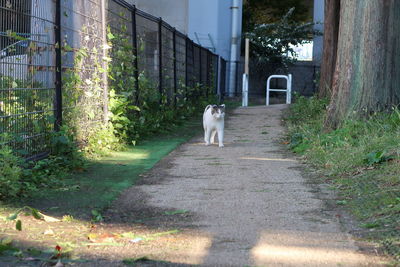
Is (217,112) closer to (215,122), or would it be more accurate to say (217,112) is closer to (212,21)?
(215,122)

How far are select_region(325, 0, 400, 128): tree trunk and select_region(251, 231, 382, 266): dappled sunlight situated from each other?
16.4 ft

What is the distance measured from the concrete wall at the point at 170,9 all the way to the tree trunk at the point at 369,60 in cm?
1766

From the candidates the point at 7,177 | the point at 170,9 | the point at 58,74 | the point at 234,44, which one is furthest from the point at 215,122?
the point at 170,9

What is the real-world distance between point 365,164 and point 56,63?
3.39 metres

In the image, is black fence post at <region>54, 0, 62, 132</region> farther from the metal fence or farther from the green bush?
the green bush

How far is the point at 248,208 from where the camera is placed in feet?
15.5

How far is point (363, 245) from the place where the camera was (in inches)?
145

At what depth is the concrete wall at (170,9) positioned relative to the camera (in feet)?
85.5

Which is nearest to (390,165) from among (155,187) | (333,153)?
(333,153)

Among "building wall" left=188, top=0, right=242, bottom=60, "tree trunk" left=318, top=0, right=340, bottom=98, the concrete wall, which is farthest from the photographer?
the concrete wall

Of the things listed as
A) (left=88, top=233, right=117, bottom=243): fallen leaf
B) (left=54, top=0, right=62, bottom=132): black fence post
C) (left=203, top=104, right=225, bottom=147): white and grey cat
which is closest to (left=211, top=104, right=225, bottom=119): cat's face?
(left=203, top=104, right=225, bottom=147): white and grey cat

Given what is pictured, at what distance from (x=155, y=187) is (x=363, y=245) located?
2.46 m

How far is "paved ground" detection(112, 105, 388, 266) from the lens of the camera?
346cm

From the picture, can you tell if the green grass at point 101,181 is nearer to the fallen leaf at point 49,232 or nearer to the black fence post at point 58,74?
the fallen leaf at point 49,232
